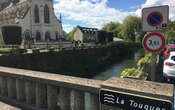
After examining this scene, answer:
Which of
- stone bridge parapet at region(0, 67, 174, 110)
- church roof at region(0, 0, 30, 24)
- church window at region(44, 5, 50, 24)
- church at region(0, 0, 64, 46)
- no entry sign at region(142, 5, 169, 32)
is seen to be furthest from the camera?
church window at region(44, 5, 50, 24)

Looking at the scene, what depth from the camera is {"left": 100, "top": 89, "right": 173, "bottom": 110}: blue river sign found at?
5.79ft

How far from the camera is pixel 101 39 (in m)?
48.8

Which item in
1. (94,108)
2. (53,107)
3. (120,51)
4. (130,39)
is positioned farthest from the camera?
(130,39)

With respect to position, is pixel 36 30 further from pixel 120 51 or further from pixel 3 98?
pixel 3 98

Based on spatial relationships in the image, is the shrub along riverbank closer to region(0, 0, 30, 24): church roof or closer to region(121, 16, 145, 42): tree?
region(0, 0, 30, 24): church roof

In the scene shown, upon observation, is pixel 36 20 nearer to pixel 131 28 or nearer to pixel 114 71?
pixel 114 71

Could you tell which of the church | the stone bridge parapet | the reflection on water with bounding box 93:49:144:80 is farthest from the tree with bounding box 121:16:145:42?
the stone bridge parapet

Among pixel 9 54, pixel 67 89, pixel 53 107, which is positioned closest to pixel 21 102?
pixel 53 107

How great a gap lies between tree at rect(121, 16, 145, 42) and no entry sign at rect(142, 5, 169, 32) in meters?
58.2

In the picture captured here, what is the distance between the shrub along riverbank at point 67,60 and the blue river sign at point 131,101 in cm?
1370

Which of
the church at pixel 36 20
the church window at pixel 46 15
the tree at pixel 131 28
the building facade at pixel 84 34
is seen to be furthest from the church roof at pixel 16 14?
the tree at pixel 131 28

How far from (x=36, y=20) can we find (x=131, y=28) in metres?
37.5

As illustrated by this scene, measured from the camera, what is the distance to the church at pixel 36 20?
3697cm

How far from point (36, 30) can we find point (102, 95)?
39.7 metres
